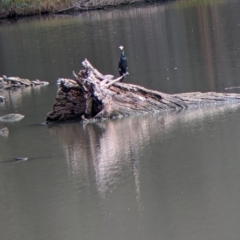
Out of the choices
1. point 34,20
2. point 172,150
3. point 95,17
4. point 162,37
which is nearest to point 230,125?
point 172,150

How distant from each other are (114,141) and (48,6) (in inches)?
1832

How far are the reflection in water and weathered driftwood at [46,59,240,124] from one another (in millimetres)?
380

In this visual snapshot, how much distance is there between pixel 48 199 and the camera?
43.0 feet

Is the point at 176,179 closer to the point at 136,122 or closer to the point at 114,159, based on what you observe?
the point at 114,159

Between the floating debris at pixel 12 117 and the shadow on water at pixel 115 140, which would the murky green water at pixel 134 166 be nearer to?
the shadow on water at pixel 115 140

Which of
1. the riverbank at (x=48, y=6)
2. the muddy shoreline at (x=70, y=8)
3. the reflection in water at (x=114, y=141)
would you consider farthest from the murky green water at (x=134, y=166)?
the riverbank at (x=48, y=6)

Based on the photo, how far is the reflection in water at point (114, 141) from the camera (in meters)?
14.3

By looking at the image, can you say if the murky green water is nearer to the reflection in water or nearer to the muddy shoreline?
the reflection in water

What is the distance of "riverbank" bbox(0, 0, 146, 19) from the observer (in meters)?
61.8

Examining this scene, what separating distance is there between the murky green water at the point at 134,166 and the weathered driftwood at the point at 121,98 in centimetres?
48

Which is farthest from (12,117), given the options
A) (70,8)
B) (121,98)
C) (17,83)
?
(70,8)

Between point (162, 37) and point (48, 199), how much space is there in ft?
81.0

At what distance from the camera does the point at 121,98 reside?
19.0m

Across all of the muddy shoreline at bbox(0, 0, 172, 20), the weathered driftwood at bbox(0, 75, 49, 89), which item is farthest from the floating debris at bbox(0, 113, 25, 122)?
the muddy shoreline at bbox(0, 0, 172, 20)
